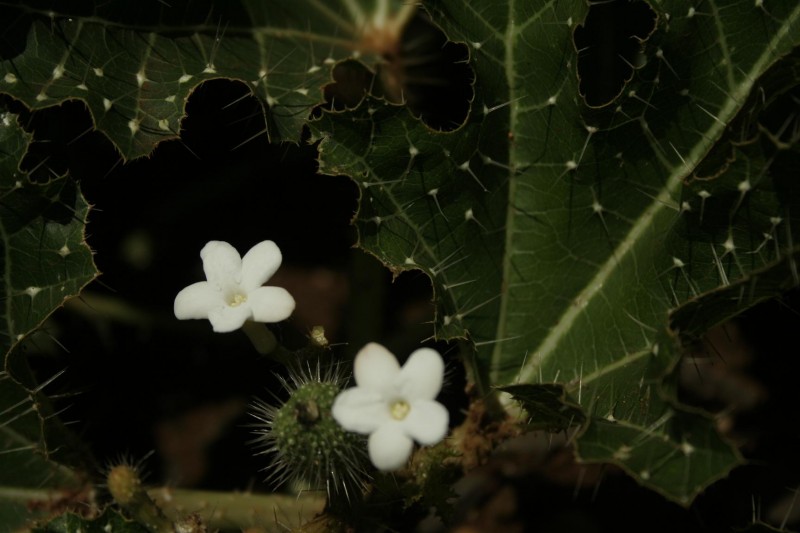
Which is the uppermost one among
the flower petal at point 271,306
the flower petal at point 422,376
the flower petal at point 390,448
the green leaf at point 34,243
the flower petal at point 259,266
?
the green leaf at point 34,243

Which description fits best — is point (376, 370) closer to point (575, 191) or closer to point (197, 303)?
point (197, 303)

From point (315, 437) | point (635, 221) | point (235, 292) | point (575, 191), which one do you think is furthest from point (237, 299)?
point (635, 221)

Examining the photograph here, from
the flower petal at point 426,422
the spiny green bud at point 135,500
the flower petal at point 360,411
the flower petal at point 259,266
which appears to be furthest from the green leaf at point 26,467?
the flower petal at point 426,422

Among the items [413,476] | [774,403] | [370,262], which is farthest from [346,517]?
[774,403]

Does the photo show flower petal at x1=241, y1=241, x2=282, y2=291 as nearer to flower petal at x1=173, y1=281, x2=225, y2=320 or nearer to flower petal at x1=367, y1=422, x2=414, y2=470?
flower petal at x1=173, y1=281, x2=225, y2=320

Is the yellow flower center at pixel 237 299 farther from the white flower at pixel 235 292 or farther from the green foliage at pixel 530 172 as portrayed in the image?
the green foliage at pixel 530 172

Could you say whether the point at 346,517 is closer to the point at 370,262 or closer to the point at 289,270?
the point at 370,262

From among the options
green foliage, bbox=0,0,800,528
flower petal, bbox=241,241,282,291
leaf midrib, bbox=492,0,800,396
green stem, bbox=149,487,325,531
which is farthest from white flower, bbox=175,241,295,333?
green stem, bbox=149,487,325,531
